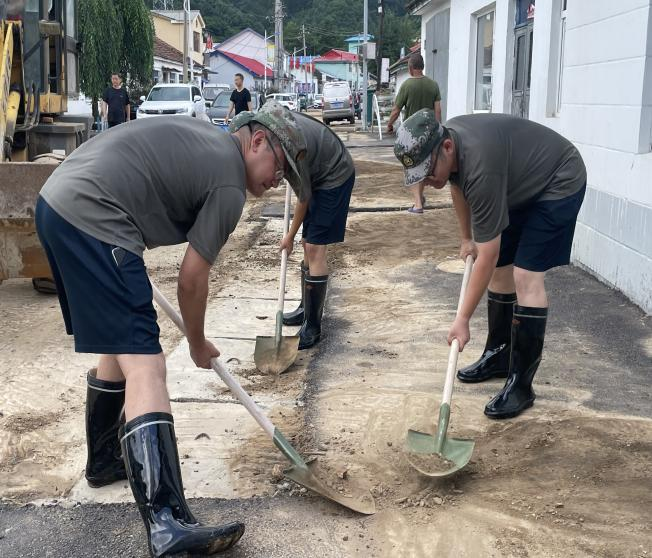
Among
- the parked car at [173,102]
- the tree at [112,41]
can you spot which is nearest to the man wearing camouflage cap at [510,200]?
the parked car at [173,102]

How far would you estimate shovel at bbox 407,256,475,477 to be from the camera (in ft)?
10.9

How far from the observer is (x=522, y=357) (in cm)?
404

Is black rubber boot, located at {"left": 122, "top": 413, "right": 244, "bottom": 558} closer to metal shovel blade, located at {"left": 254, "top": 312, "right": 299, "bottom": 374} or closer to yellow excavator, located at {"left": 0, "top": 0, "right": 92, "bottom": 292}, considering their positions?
metal shovel blade, located at {"left": 254, "top": 312, "right": 299, "bottom": 374}

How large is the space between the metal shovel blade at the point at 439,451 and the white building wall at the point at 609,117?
2821mm

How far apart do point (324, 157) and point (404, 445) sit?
1.96 meters

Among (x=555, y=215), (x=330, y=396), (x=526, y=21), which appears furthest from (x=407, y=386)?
(x=526, y=21)

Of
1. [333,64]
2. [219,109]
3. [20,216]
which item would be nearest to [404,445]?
[20,216]

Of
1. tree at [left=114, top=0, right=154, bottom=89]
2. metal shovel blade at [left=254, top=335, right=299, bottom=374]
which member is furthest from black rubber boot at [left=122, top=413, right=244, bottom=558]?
tree at [left=114, top=0, right=154, bottom=89]

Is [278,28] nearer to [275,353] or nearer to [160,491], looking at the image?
[275,353]

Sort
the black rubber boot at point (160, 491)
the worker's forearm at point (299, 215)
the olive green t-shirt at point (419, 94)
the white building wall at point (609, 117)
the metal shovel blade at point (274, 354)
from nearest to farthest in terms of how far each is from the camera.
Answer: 1. the black rubber boot at point (160, 491)
2. the metal shovel blade at point (274, 354)
3. the worker's forearm at point (299, 215)
4. the white building wall at point (609, 117)
5. the olive green t-shirt at point (419, 94)

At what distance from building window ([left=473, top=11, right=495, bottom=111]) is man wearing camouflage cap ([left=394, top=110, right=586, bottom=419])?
30.1 feet

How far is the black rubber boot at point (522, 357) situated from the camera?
13.1 feet

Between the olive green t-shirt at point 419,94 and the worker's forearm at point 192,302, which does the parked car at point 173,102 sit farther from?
the worker's forearm at point 192,302

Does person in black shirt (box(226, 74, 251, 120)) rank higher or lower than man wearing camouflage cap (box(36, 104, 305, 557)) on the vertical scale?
higher
